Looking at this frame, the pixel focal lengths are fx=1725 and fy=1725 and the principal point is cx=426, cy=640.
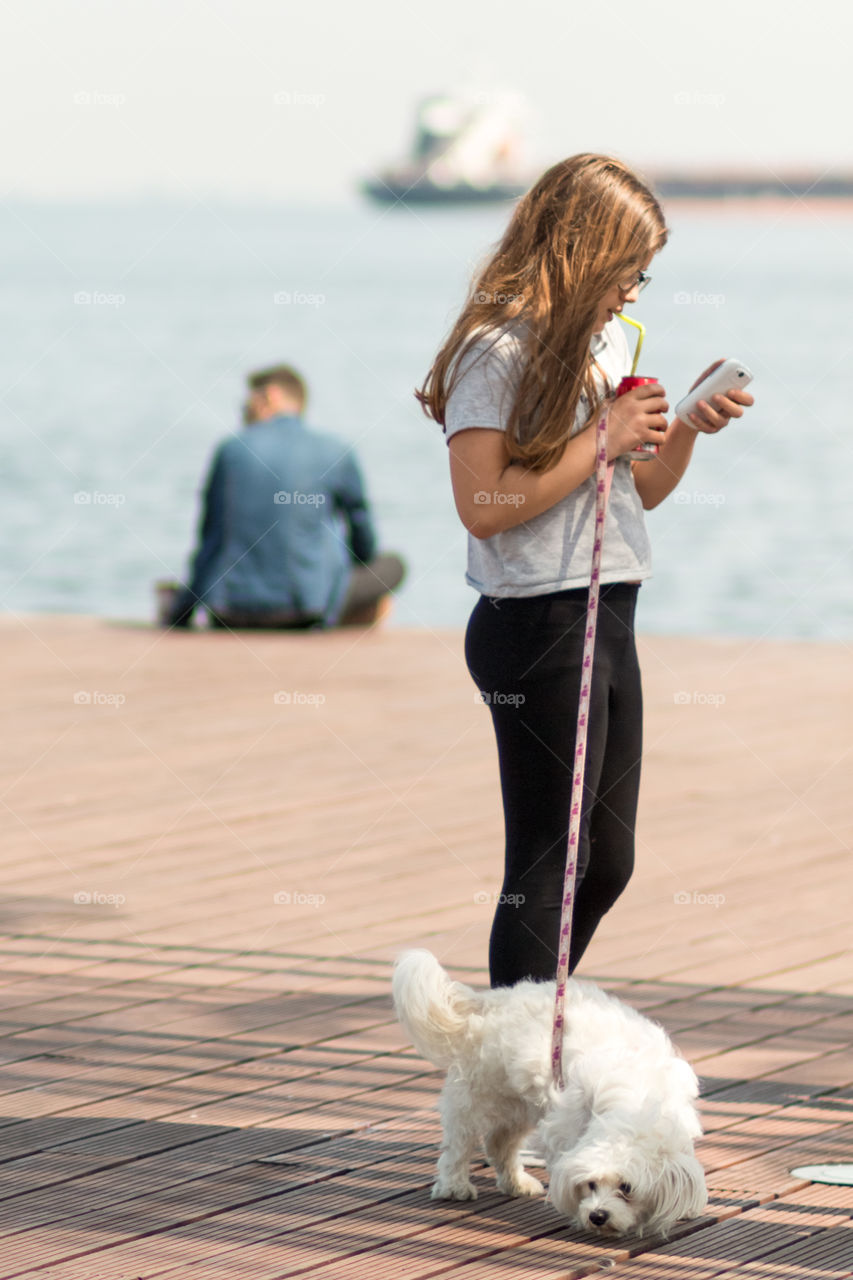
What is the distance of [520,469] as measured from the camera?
2523 mm

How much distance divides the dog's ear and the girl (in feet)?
1.28

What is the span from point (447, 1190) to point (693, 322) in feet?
133

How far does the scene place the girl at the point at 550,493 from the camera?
2520 millimetres

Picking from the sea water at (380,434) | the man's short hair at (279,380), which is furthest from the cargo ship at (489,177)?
the man's short hair at (279,380)

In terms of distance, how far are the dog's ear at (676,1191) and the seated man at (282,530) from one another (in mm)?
5830

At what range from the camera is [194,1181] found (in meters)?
2.67

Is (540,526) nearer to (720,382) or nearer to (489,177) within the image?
(720,382)

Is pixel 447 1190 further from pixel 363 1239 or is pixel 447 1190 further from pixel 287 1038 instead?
pixel 287 1038

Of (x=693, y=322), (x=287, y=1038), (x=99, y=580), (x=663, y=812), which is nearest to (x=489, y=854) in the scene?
(x=663, y=812)

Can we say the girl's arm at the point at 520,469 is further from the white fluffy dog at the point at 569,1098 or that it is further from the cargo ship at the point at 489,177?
the cargo ship at the point at 489,177

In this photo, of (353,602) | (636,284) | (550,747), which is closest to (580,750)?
(550,747)

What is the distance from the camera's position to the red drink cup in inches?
101

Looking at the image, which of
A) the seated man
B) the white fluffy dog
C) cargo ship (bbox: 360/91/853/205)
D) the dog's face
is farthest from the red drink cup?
cargo ship (bbox: 360/91/853/205)

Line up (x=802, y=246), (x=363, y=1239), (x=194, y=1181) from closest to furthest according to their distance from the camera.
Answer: (x=363, y=1239) → (x=194, y=1181) → (x=802, y=246)
